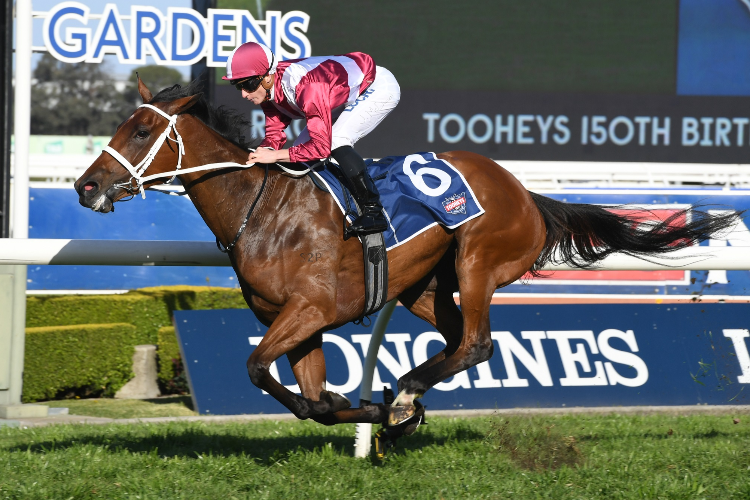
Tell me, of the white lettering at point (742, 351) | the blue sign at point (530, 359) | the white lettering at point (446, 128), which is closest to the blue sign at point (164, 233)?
the white lettering at point (446, 128)

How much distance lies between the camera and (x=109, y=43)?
8.09 metres

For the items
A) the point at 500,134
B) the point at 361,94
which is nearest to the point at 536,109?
the point at 500,134

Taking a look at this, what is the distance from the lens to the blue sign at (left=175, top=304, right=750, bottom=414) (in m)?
5.04

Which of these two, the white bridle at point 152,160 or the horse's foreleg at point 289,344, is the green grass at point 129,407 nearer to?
the horse's foreleg at point 289,344

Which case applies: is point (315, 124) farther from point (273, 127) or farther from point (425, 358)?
point (425, 358)

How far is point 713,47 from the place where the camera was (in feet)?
31.6

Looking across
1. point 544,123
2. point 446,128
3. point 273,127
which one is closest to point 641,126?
point 544,123

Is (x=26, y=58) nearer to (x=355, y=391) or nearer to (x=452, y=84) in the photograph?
(x=355, y=391)

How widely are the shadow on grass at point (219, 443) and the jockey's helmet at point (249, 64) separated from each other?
1585 mm

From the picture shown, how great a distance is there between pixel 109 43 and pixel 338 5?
8.26 feet

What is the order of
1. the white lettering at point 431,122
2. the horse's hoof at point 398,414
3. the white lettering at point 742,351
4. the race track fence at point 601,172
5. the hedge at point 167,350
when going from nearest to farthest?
the horse's hoof at point 398,414 < the white lettering at point 742,351 < the hedge at point 167,350 < the white lettering at point 431,122 < the race track fence at point 601,172

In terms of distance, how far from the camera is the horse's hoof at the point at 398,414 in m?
3.29

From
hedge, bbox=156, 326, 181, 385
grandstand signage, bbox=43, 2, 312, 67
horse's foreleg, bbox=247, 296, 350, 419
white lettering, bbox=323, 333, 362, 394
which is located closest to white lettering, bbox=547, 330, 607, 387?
white lettering, bbox=323, 333, 362, 394

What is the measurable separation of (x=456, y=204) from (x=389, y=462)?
3.69 feet
